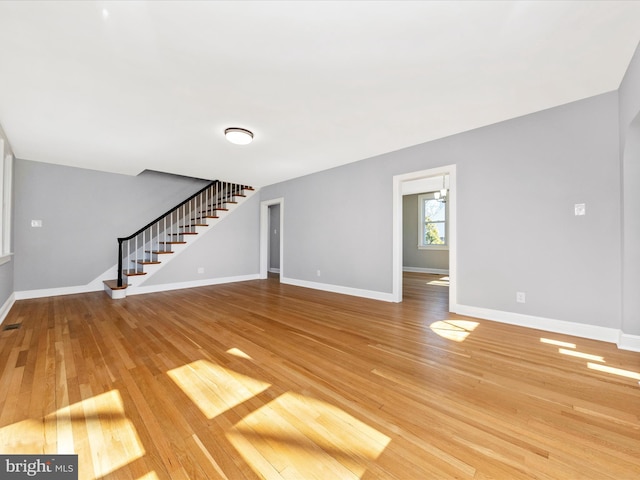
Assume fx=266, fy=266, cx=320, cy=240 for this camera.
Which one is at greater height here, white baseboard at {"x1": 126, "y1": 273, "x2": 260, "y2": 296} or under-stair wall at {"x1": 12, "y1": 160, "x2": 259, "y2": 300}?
under-stair wall at {"x1": 12, "y1": 160, "x2": 259, "y2": 300}

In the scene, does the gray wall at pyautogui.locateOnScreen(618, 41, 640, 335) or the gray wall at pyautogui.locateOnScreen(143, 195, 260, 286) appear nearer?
the gray wall at pyautogui.locateOnScreen(618, 41, 640, 335)

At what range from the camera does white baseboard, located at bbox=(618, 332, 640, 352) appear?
2418mm

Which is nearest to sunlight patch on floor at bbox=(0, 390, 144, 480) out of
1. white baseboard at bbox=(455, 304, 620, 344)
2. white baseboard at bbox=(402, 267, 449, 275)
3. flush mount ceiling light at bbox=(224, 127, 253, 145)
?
flush mount ceiling light at bbox=(224, 127, 253, 145)

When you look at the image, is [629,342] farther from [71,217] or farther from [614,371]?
[71,217]

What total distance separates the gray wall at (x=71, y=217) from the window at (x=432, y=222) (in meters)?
7.36

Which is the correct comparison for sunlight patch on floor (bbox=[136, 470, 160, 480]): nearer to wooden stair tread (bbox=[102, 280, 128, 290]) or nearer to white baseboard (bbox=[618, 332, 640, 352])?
white baseboard (bbox=[618, 332, 640, 352])

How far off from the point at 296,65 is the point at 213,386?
2.56 m

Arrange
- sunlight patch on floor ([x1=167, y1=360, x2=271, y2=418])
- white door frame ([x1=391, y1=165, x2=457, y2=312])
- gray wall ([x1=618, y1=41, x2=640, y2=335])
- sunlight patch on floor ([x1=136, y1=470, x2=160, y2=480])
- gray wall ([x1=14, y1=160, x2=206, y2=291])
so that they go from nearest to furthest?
sunlight patch on floor ([x1=136, y1=470, x2=160, y2=480])
sunlight patch on floor ([x1=167, y1=360, x2=271, y2=418])
gray wall ([x1=618, y1=41, x2=640, y2=335])
white door frame ([x1=391, y1=165, x2=457, y2=312])
gray wall ([x1=14, y1=160, x2=206, y2=291])

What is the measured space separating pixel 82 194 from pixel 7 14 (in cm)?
444

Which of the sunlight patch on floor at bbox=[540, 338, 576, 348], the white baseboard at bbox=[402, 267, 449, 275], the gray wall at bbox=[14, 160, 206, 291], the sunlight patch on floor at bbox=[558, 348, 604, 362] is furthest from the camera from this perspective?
the white baseboard at bbox=[402, 267, 449, 275]

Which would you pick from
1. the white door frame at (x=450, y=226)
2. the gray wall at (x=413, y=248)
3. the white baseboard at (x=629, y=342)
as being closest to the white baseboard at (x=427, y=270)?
the gray wall at (x=413, y=248)

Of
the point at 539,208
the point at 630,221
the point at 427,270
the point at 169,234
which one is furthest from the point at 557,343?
the point at 169,234

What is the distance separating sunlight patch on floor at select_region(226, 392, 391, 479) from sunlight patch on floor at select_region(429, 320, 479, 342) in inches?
69.6

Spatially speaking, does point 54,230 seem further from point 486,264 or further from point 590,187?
point 590,187
